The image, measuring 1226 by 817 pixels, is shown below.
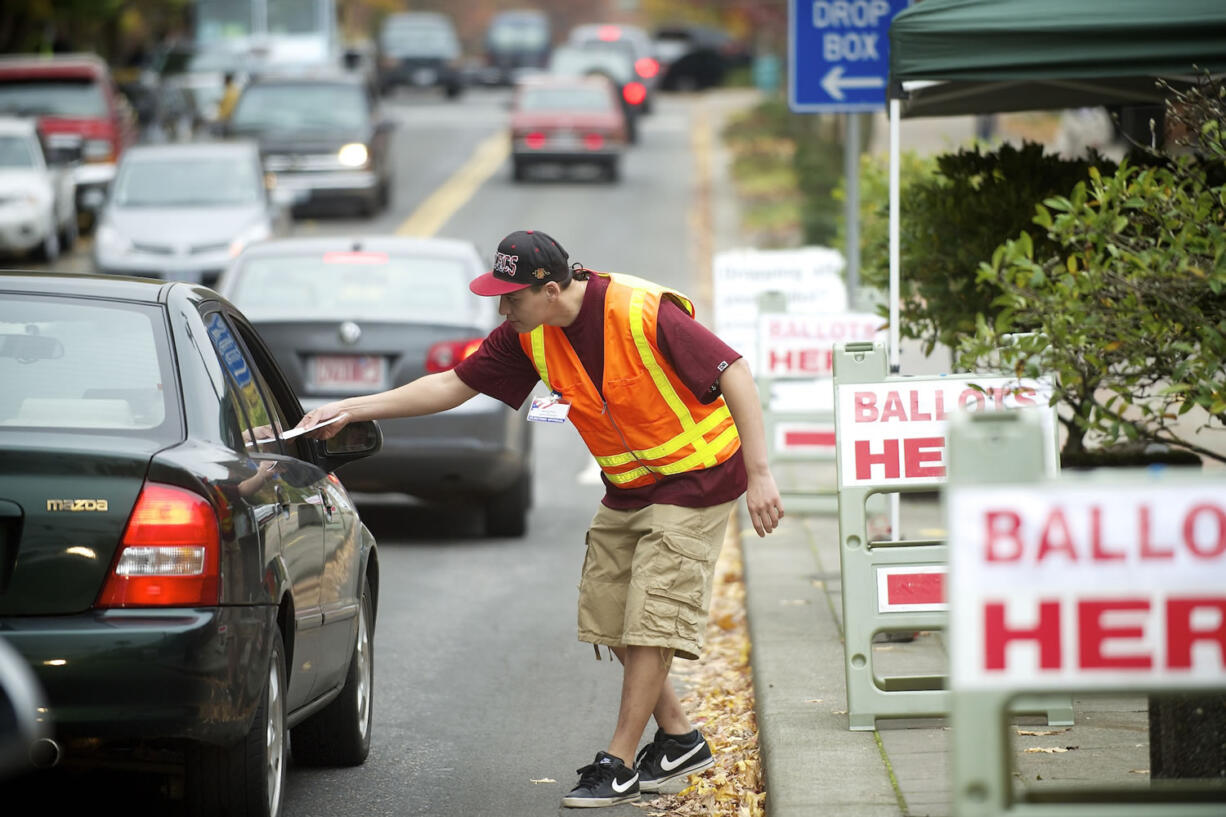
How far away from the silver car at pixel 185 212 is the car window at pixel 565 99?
10.6 metres

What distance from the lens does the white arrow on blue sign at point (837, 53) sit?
11664 mm

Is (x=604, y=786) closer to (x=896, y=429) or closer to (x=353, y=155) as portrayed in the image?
(x=896, y=429)

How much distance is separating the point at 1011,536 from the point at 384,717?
4.41 metres

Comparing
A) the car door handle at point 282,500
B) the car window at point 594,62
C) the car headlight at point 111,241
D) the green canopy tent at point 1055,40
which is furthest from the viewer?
the car window at point 594,62

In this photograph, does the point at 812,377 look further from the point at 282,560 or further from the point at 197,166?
the point at 197,166

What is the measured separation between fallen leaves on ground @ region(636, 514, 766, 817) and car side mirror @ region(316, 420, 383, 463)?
1494mm

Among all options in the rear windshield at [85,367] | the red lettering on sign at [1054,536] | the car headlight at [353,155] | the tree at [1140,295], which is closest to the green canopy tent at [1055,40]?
the tree at [1140,295]

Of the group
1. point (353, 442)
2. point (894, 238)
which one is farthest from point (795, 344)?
point (353, 442)

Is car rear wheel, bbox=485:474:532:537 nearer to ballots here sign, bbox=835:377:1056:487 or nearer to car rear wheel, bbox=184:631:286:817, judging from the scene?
ballots here sign, bbox=835:377:1056:487

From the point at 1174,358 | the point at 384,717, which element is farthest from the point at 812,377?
the point at 1174,358

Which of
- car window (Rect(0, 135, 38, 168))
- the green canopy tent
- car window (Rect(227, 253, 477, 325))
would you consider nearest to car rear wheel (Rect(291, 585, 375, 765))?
the green canopy tent

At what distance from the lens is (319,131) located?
2919 cm

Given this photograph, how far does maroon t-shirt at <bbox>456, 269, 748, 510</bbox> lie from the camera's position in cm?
600

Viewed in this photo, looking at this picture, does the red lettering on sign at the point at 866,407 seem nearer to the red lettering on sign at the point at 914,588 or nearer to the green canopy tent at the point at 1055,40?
the red lettering on sign at the point at 914,588
